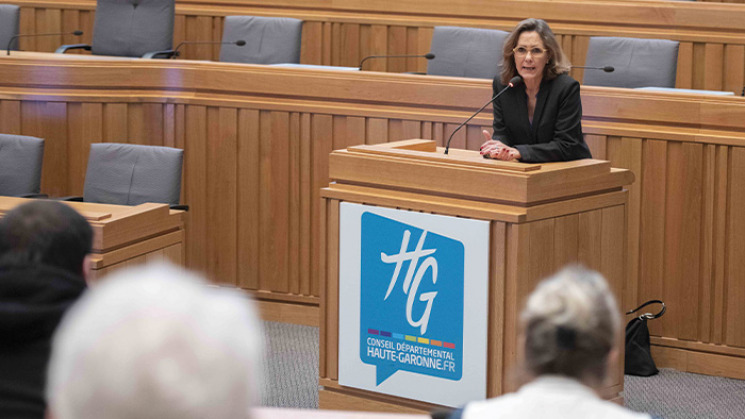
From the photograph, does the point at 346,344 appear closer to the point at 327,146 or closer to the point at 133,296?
the point at 327,146

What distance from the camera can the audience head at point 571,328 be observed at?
1.48 metres

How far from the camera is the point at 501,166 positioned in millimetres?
3557

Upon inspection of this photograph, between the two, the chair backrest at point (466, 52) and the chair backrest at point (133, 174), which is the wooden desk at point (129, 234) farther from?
the chair backrest at point (466, 52)

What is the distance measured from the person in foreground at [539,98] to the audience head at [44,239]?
1971mm

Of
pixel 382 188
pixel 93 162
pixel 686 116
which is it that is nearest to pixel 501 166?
pixel 382 188

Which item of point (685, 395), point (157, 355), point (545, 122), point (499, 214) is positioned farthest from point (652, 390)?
point (157, 355)

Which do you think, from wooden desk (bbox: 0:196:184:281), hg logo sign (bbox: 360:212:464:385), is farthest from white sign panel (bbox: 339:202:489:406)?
wooden desk (bbox: 0:196:184:281)

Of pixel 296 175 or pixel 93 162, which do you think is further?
pixel 296 175

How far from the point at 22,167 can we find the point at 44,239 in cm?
300

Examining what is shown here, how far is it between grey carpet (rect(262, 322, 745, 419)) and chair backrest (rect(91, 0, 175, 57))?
2552mm

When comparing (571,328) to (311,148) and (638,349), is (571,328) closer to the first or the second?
(638,349)

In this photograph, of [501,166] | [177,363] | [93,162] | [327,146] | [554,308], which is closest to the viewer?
[177,363]

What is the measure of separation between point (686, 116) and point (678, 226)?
449 mm

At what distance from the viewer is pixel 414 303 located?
3.65 m
